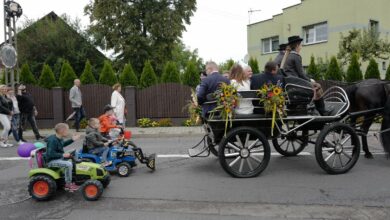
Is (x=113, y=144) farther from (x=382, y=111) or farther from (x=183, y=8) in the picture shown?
(x=183, y=8)

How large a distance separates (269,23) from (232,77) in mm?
27079

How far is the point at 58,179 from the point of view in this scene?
555cm

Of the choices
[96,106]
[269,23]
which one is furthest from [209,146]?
[269,23]

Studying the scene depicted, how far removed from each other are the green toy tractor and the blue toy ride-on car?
0.88 metres

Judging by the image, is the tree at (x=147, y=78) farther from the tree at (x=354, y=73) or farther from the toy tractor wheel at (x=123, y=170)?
the toy tractor wheel at (x=123, y=170)

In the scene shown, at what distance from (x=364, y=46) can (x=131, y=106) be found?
12.5 metres

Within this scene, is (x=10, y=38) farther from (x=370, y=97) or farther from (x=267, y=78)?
(x=370, y=97)

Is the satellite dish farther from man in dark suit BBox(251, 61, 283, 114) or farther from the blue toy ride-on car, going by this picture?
man in dark suit BBox(251, 61, 283, 114)

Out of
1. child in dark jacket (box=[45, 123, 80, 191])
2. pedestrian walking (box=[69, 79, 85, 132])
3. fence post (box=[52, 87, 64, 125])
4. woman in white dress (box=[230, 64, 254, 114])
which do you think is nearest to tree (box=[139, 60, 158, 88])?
fence post (box=[52, 87, 64, 125])

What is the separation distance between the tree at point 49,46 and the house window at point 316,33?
16968 mm

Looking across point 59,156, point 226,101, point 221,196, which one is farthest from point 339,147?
point 59,156

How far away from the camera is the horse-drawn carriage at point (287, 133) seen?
20.4ft

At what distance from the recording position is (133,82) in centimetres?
1708

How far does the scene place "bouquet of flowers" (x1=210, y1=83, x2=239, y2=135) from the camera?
6090mm
